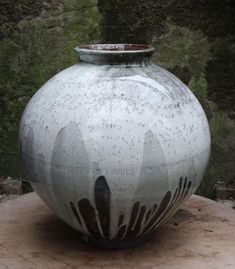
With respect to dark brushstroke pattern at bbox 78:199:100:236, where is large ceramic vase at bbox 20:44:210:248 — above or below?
above

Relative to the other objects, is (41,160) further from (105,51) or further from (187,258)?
(187,258)

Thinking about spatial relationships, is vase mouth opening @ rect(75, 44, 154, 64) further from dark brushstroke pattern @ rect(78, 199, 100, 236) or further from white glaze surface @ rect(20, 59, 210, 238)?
dark brushstroke pattern @ rect(78, 199, 100, 236)

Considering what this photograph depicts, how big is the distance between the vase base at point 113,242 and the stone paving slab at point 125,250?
0.02m

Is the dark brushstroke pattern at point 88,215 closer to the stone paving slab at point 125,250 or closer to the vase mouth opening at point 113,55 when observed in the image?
the stone paving slab at point 125,250

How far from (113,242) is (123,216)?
19 cm

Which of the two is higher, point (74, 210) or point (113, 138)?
point (113, 138)

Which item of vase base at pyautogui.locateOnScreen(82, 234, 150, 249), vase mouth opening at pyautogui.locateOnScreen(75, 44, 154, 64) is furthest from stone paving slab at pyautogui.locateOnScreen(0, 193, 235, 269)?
vase mouth opening at pyautogui.locateOnScreen(75, 44, 154, 64)

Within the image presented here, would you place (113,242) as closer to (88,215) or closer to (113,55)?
(88,215)

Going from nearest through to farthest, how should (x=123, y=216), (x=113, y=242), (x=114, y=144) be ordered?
(x=114, y=144), (x=123, y=216), (x=113, y=242)

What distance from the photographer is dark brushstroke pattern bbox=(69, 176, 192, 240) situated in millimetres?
1781

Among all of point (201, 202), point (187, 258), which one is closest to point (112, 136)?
point (187, 258)

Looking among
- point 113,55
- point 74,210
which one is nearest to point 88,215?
point 74,210

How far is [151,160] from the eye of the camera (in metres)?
1.75

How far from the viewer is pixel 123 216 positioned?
1.84m
